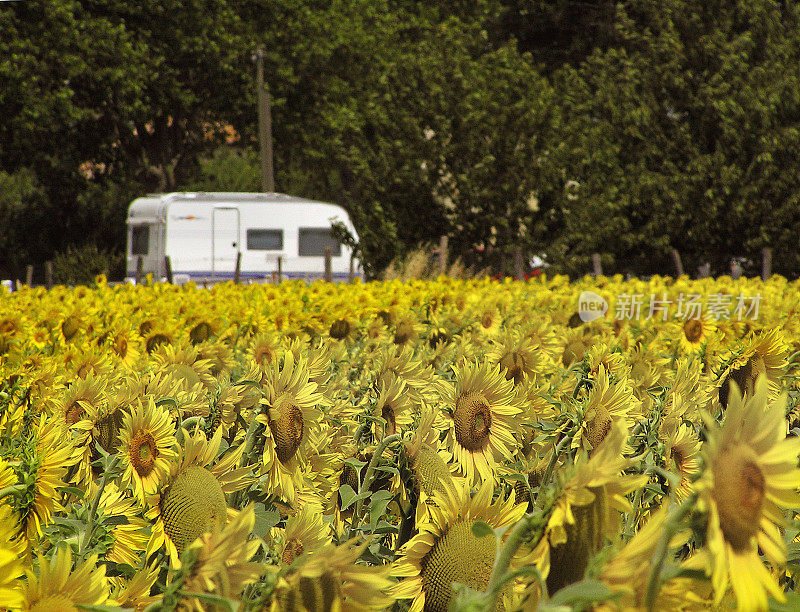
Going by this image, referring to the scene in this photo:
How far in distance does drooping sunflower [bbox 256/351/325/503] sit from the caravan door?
25913mm

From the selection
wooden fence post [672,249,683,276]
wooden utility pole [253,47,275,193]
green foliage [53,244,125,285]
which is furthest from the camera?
green foliage [53,244,125,285]

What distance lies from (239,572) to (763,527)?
0.59 metres

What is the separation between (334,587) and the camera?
1.04 meters

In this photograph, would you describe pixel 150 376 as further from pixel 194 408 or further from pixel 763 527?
pixel 763 527

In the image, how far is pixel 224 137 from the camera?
3778cm

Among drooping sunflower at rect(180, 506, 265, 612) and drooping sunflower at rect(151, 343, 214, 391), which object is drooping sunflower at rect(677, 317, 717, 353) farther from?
drooping sunflower at rect(180, 506, 265, 612)

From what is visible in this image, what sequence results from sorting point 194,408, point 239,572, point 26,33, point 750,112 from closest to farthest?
point 239,572, point 194,408, point 750,112, point 26,33

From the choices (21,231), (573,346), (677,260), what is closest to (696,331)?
(573,346)

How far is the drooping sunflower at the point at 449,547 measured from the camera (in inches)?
57.8

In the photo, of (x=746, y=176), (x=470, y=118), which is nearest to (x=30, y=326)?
(x=470, y=118)

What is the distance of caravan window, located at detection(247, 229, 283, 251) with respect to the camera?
1103 inches

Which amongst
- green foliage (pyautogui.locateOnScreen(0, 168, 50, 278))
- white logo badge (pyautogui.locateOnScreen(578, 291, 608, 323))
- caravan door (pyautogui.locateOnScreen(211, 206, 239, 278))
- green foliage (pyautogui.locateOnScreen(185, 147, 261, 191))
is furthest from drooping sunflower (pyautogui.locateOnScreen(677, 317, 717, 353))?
green foliage (pyautogui.locateOnScreen(185, 147, 261, 191))

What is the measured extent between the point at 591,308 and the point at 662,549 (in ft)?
20.8

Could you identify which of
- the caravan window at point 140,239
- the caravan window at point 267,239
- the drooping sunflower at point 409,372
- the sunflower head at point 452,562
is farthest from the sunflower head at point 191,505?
the caravan window at point 140,239
